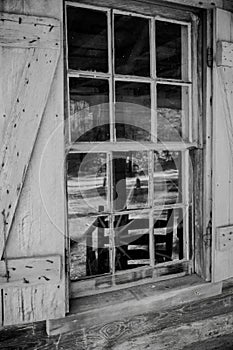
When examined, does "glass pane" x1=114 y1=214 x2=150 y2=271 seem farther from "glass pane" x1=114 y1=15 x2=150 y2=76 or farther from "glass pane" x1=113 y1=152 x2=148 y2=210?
"glass pane" x1=114 y1=15 x2=150 y2=76

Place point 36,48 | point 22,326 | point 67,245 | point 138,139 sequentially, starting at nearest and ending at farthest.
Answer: point 36,48
point 22,326
point 67,245
point 138,139

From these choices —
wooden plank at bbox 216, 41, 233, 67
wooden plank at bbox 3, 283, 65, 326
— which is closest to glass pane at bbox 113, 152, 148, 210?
wooden plank at bbox 3, 283, 65, 326

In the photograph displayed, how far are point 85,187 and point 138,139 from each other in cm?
47

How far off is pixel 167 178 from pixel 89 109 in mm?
744

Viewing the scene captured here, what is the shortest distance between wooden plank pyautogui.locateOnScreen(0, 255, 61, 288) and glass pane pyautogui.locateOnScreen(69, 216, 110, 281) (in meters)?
0.27

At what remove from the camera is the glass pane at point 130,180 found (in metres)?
2.32

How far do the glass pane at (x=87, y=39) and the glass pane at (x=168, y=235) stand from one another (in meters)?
1.08

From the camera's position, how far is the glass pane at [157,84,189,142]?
7.86ft

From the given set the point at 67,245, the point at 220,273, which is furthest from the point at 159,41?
the point at 220,273

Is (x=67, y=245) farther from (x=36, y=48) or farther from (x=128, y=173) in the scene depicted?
(x=36, y=48)

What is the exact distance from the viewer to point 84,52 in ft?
7.06

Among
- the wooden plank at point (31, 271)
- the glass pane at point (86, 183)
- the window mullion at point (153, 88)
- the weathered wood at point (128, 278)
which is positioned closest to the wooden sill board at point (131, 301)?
the weathered wood at point (128, 278)

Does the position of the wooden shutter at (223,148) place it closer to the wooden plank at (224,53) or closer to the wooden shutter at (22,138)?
the wooden plank at (224,53)

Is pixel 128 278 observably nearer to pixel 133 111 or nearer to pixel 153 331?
pixel 153 331
